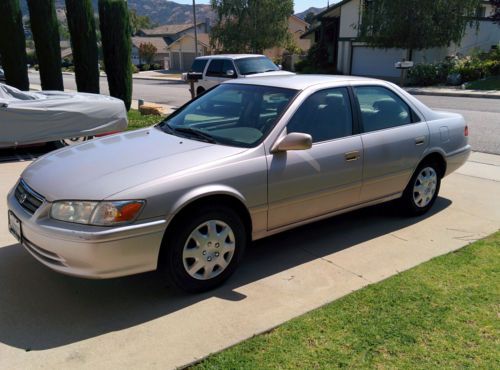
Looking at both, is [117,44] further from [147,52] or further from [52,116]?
[147,52]

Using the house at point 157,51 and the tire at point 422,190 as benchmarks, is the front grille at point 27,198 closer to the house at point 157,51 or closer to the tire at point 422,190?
the tire at point 422,190

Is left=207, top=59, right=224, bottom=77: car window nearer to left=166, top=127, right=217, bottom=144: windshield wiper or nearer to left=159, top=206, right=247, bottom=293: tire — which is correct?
left=166, top=127, right=217, bottom=144: windshield wiper

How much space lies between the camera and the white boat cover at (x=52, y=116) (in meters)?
7.86

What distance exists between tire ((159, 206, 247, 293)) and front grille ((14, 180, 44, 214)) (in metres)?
0.96

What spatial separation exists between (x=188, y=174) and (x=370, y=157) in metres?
1.95

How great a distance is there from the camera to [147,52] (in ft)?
222

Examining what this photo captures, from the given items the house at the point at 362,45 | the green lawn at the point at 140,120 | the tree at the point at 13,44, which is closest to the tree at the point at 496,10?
the house at the point at 362,45

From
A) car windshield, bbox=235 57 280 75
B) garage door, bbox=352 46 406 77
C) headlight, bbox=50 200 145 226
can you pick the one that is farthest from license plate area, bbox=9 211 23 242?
garage door, bbox=352 46 406 77

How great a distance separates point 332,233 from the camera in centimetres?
494

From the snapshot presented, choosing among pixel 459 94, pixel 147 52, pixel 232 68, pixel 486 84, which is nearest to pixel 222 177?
pixel 232 68

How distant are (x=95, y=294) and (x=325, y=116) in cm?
247

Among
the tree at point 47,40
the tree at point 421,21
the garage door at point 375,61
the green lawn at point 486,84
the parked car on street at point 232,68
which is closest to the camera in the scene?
the tree at point 47,40

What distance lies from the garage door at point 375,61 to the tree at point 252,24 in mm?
8711

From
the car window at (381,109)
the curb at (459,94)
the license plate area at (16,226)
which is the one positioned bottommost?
the curb at (459,94)
